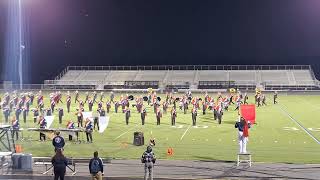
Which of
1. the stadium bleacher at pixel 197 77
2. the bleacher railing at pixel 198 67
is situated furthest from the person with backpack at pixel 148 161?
the bleacher railing at pixel 198 67

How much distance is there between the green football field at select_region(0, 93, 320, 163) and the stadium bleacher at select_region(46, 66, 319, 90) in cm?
2353

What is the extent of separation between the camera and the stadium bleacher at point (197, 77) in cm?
5603

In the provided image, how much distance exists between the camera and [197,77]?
2308 inches

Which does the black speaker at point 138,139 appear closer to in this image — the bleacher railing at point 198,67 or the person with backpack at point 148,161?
the person with backpack at point 148,161

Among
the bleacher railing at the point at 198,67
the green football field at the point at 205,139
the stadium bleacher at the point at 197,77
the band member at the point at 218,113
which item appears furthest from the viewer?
the bleacher railing at the point at 198,67

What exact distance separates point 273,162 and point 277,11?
3678 cm

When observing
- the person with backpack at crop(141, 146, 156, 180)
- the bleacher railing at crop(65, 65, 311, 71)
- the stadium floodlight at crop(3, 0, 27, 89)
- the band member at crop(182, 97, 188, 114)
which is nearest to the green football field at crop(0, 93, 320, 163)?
the band member at crop(182, 97, 188, 114)

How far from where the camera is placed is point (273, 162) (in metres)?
17.2

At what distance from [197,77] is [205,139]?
119 ft

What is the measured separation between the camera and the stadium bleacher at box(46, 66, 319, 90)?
56.0m

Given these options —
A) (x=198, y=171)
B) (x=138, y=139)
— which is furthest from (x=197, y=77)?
(x=198, y=171)

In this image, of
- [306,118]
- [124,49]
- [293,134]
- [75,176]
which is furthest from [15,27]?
[75,176]

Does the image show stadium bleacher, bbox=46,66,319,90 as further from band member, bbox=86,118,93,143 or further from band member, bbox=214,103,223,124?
band member, bbox=86,118,93,143

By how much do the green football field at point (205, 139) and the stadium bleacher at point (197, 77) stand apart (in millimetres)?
23525
